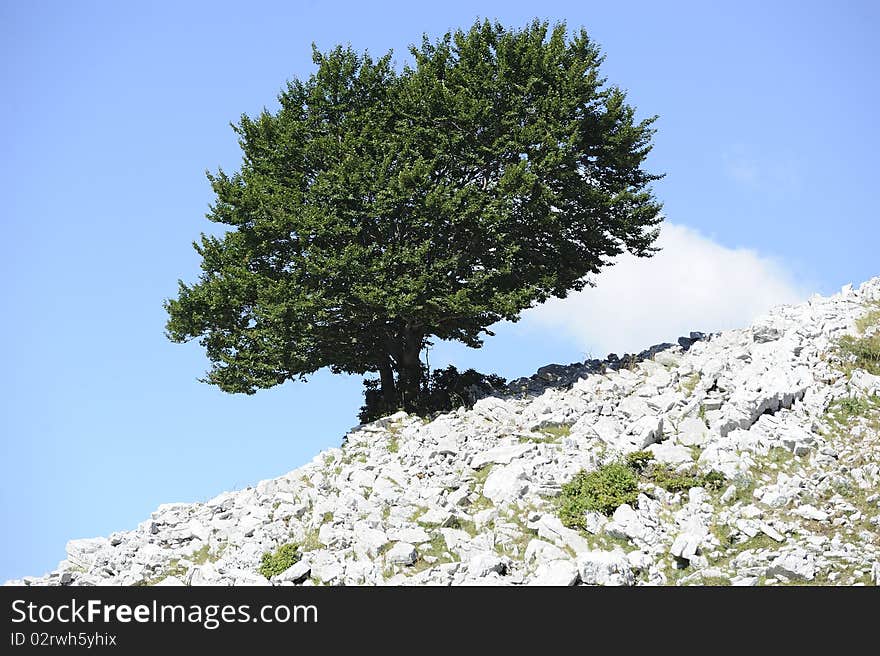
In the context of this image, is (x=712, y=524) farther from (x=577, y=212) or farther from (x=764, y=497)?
(x=577, y=212)

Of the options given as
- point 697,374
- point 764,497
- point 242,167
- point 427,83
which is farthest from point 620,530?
point 242,167

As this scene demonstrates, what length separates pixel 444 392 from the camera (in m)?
33.3

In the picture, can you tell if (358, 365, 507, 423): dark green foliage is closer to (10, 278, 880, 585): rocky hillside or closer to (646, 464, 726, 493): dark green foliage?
(10, 278, 880, 585): rocky hillside

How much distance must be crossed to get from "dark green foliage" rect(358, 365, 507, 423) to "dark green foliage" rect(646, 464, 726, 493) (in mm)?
11456

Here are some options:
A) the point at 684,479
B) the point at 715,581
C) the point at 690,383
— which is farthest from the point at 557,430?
the point at 715,581

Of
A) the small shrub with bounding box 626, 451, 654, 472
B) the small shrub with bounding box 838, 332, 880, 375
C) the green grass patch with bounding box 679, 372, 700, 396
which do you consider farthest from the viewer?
the green grass patch with bounding box 679, 372, 700, 396

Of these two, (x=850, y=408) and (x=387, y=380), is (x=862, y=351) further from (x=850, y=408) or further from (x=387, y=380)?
(x=387, y=380)

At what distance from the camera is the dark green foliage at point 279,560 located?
70.7 ft

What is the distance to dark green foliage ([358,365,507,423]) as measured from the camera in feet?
107

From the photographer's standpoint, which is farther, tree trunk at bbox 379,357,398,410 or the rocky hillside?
tree trunk at bbox 379,357,398,410

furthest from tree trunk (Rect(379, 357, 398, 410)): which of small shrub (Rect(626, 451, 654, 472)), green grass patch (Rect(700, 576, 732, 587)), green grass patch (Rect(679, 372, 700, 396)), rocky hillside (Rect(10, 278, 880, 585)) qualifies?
green grass patch (Rect(700, 576, 732, 587))

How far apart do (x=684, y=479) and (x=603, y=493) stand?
202cm

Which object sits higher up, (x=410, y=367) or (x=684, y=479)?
(x=410, y=367)

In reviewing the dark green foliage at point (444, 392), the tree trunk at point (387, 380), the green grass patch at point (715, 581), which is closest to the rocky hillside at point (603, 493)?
the green grass patch at point (715, 581)
